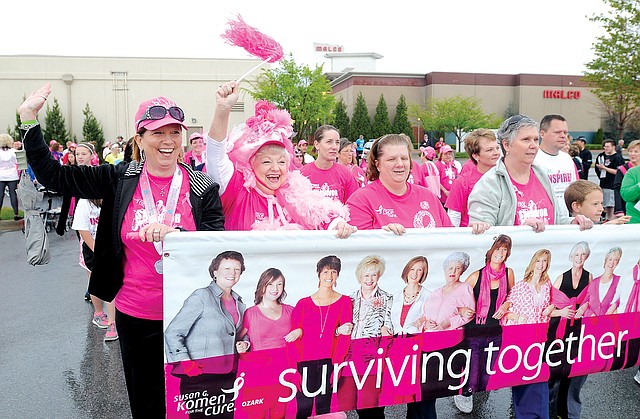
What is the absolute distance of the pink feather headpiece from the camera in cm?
325

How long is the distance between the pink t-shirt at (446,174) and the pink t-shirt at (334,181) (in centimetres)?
352

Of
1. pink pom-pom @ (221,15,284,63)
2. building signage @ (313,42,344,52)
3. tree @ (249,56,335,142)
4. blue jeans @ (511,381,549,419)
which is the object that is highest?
building signage @ (313,42,344,52)

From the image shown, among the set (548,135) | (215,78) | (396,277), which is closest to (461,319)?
(396,277)

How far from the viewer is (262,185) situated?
3.25 m

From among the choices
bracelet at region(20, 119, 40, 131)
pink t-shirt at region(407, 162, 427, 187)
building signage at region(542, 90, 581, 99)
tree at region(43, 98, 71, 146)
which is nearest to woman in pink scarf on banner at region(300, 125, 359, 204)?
pink t-shirt at region(407, 162, 427, 187)

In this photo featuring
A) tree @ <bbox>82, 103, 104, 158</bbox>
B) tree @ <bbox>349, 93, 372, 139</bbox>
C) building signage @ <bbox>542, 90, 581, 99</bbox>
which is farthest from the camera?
building signage @ <bbox>542, 90, 581, 99</bbox>

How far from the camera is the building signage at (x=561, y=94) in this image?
57375mm

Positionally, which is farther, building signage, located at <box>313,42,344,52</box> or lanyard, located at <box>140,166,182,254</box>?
building signage, located at <box>313,42,344,52</box>

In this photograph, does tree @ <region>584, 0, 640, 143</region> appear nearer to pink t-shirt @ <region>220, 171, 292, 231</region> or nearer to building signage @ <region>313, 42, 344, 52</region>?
pink t-shirt @ <region>220, 171, 292, 231</region>

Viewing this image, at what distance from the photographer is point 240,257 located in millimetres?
2680

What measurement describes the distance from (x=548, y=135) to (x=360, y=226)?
91.1 inches

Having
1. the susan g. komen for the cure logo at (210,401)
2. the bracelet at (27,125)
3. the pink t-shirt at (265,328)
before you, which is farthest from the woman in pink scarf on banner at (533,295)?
the bracelet at (27,125)

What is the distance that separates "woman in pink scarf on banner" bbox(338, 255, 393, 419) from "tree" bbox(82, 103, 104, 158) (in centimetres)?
3666

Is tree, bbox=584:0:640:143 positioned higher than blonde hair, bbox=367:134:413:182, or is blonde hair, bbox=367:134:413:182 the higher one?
tree, bbox=584:0:640:143
